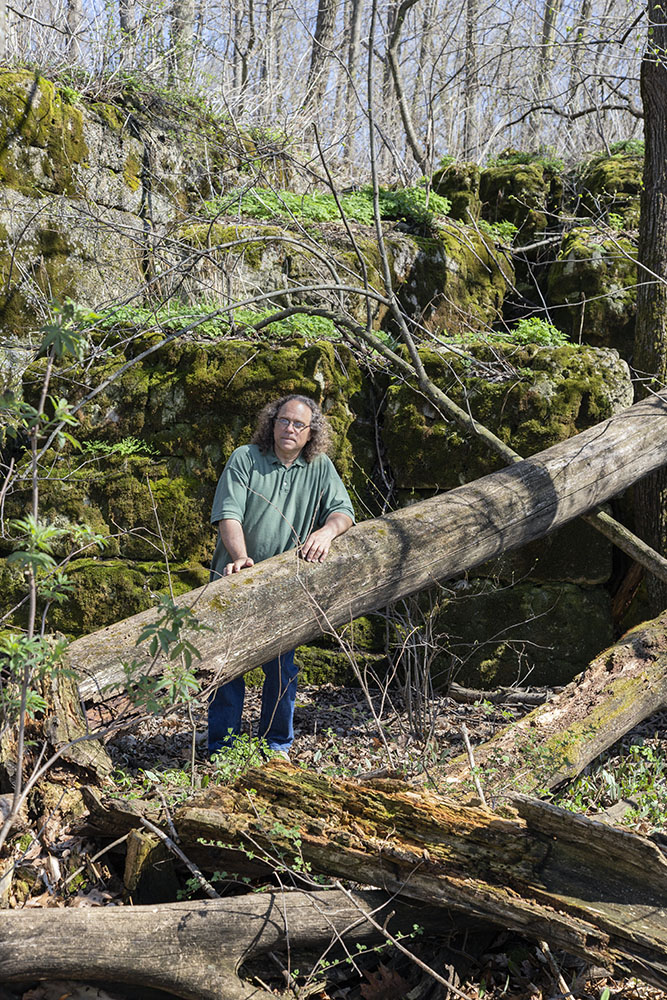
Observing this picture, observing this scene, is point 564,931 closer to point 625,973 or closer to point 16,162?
point 625,973

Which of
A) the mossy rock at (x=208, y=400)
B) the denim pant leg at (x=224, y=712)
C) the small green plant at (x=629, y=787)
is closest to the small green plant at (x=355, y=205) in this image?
the mossy rock at (x=208, y=400)

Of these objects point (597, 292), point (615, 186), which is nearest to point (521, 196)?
point (615, 186)

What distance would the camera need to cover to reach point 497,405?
662 cm

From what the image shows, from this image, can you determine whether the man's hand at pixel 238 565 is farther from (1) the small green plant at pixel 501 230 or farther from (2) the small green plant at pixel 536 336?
(1) the small green plant at pixel 501 230

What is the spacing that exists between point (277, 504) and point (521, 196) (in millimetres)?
7426

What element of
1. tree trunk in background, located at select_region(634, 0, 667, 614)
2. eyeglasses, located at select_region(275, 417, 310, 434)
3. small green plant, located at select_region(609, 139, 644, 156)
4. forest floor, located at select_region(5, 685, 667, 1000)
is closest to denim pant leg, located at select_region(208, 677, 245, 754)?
forest floor, located at select_region(5, 685, 667, 1000)

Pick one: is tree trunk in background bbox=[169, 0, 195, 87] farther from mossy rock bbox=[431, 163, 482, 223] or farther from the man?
the man

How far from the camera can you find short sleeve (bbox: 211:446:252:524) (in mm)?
4848

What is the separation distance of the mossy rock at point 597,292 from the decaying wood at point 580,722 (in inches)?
143

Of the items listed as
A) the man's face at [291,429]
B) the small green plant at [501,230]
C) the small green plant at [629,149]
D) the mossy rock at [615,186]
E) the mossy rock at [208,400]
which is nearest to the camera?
the man's face at [291,429]

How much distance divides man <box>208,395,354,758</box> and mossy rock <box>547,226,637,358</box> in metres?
3.99

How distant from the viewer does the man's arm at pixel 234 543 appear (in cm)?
464

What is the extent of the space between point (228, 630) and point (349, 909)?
5.55 feet

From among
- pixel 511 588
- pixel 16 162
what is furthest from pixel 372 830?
pixel 16 162
